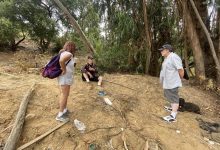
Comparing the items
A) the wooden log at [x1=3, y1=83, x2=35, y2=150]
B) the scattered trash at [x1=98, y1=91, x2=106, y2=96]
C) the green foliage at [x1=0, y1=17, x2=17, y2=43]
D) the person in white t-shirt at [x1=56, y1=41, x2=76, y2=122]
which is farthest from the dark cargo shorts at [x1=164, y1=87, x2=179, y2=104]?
the green foliage at [x1=0, y1=17, x2=17, y2=43]

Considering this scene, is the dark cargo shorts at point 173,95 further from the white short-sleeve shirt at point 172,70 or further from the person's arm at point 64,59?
the person's arm at point 64,59

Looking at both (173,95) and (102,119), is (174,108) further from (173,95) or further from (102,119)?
(102,119)

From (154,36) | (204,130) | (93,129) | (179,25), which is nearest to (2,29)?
(154,36)

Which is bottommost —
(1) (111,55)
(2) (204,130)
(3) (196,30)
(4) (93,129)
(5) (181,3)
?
(2) (204,130)

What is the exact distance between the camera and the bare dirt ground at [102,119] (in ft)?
15.5

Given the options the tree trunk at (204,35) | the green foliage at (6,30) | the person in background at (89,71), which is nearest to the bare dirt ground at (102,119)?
the person in background at (89,71)

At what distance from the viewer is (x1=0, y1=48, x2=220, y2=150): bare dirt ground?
474 centimetres

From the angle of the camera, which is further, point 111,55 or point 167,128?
point 111,55

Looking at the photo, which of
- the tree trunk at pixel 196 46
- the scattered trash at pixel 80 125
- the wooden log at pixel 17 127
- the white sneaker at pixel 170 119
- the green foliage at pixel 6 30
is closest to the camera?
the wooden log at pixel 17 127

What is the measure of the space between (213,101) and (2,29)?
746 cm

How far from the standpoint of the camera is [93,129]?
4980mm

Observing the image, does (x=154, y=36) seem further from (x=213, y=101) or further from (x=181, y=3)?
(x=213, y=101)

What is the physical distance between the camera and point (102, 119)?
209 inches

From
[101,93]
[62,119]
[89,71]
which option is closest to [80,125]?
[62,119]
